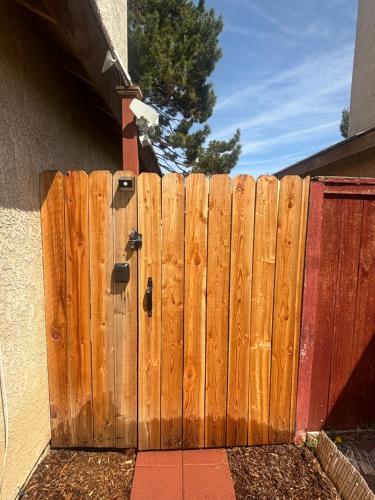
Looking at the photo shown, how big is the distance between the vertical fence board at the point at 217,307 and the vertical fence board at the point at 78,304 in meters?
0.88

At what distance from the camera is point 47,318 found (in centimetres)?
227

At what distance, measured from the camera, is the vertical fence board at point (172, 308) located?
2197mm

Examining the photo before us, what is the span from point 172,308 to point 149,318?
183mm

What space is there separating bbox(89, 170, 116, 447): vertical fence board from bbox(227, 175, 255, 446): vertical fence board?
88 centimetres

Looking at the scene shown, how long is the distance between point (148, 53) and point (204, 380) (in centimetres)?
1017

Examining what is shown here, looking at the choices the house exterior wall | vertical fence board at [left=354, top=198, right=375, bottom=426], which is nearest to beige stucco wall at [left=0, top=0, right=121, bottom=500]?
vertical fence board at [left=354, top=198, right=375, bottom=426]

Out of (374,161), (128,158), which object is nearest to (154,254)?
(128,158)

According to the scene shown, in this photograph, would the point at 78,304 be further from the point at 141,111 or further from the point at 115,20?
the point at 115,20

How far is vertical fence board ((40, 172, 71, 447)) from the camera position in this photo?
7.16 feet

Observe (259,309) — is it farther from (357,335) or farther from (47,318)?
(47,318)

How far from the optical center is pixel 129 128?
237 centimetres

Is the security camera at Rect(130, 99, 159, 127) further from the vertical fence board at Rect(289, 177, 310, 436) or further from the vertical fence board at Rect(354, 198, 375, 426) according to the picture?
the vertical fence board at Rect(354, 198, 375, 426)

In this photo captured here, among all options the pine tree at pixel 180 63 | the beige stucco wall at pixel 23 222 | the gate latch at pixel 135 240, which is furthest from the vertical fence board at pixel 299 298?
the pine tree at pixel 180 63

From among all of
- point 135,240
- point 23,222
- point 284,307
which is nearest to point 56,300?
point 23,222
